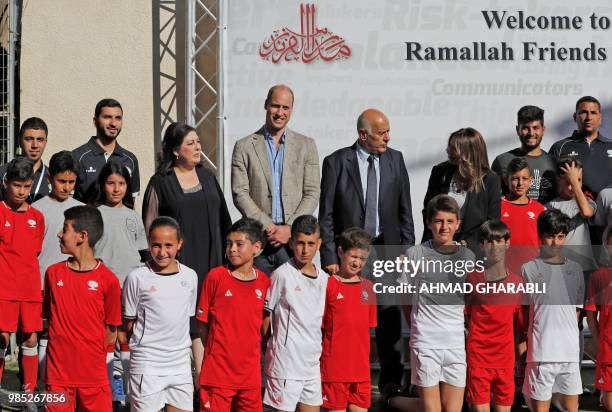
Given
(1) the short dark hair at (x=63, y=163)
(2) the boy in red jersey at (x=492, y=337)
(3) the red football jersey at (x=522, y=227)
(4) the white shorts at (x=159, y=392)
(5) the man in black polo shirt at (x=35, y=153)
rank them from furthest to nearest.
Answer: (5) the man in black polo shirt at (x=35, y=153)
(3) the red football jersey at (x=522, y=227)
(1) the short dark hair at (x=63, y=163)
(2) the boy in red jersey at (x=492, y=337)
(4) the white shorts at (x=159, y=392)

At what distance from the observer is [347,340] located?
5.61 meters

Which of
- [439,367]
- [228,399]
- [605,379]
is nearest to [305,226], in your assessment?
[228,399]

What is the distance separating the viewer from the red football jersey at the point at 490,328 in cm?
584

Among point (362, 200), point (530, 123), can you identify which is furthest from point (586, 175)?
point (362, 200)

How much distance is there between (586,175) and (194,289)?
2990 millimetres

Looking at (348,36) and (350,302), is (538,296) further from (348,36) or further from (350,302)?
(348,36)

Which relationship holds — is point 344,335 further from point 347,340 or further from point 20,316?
point 20,316

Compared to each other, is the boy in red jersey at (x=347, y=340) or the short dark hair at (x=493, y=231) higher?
the short dark hair at (x=493, y=231)

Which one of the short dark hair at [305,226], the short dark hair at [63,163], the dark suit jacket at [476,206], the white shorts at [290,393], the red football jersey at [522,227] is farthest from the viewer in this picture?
the red football jersey at [522,227]

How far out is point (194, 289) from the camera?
5414 millimetres

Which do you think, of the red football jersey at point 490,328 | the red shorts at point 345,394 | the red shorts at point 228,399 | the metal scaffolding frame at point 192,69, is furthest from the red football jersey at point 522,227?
the metal scaffolding frame at point 192,69

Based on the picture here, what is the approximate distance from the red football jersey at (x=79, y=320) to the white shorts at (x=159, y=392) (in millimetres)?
206

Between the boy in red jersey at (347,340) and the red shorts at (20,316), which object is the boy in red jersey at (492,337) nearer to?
the boy in red jersey at (347,340)

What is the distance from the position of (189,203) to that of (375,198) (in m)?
1.14
